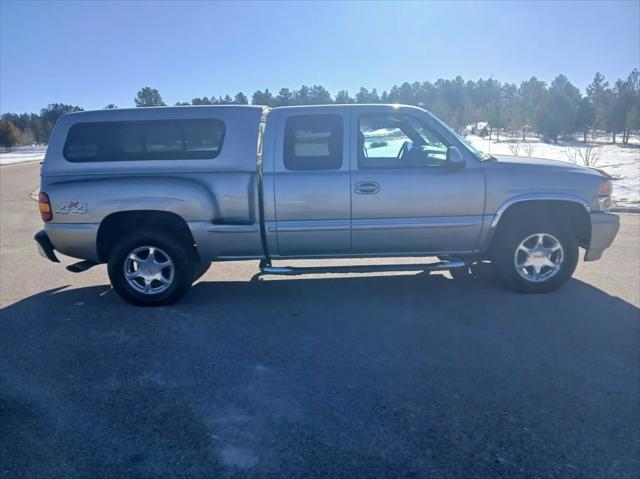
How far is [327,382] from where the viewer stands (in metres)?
3.77

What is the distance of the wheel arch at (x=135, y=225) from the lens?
5.41 meters

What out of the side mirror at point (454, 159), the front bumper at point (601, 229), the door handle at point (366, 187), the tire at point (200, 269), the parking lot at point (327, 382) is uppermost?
the side mirror at point (454, 159)

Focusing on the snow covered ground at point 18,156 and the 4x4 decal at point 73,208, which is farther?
the snow covered ground at point 18,156

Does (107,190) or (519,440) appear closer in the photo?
(519,440)

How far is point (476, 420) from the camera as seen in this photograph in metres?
3.25

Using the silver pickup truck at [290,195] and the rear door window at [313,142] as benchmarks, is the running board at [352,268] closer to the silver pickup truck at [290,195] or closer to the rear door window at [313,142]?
the silver pickup truck at [290,195]

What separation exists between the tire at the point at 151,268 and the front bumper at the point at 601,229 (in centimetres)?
418

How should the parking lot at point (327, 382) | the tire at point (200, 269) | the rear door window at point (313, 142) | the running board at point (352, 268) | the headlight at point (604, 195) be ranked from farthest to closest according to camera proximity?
the tire at point (200, 269) < the headlight at point (604, 195) < the running board at point (352, 268) < the rear door window at point (313, 142) < the parking lot at point (327, 382)

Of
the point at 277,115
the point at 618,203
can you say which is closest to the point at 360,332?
the point at 277,115

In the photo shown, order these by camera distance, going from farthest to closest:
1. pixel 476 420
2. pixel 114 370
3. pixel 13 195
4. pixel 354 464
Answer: pixel 13 195 < pixel 114 370 < pixel 476 420 < pixel 354 464

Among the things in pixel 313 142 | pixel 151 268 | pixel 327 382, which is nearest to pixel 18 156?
pixel 151 268

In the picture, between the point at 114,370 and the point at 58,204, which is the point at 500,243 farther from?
the point at 58,204

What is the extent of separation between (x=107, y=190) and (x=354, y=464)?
3.73 meters

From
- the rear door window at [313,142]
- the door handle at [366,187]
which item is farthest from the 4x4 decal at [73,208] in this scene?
the door handle at [366,187]
